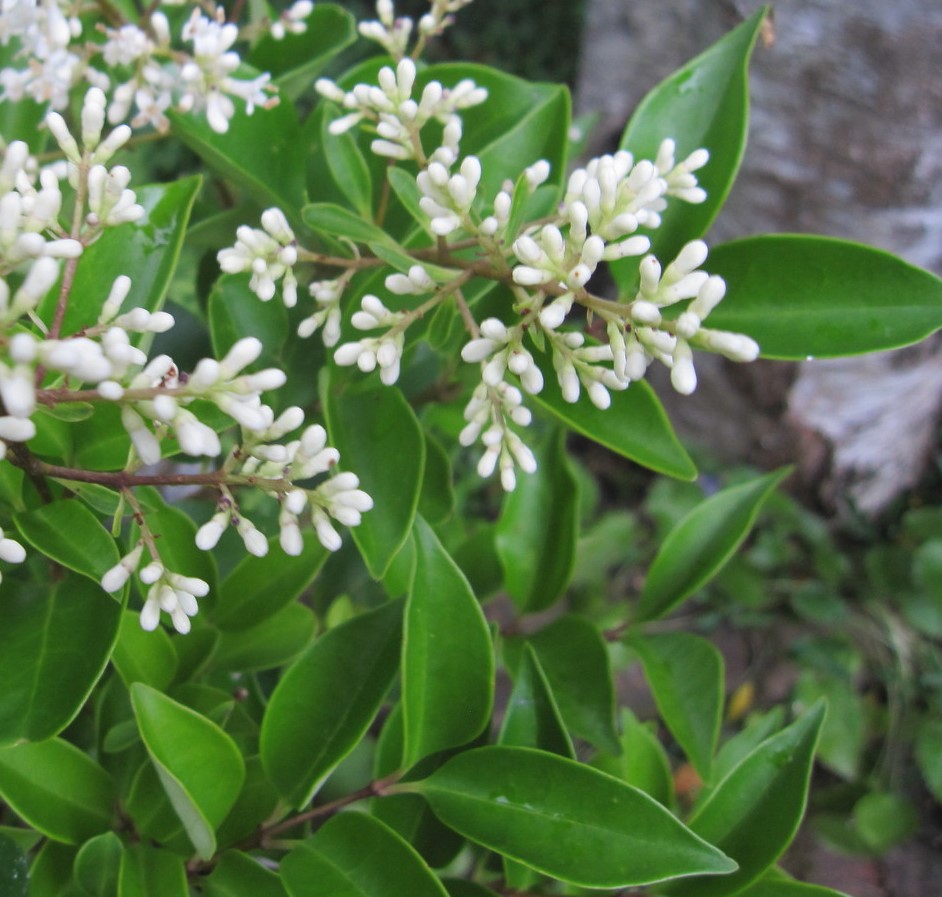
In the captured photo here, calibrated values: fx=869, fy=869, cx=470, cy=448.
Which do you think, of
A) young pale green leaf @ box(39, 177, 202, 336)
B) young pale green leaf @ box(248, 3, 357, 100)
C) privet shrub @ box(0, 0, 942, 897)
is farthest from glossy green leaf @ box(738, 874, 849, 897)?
young pale green leaf @ box(248, 3, 357, 100)

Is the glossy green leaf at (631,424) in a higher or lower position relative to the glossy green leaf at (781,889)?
higher

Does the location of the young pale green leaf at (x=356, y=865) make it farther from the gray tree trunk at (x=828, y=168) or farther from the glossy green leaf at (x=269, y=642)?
the gray tree trunk at (x=828, y=168)

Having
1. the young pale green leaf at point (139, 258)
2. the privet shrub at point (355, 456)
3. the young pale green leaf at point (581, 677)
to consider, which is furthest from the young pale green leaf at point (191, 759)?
the young pale green leaf at point (581, 677)

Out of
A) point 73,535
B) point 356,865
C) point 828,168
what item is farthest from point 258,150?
point 828,168

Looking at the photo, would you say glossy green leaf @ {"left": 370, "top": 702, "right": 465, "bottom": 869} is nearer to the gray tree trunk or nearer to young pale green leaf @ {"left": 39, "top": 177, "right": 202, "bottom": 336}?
young pale green leaf @ {"left": 39, "top": 177, "right": 202, "bottom": 336}

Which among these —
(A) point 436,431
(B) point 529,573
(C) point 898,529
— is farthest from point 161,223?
(C) point 898,529

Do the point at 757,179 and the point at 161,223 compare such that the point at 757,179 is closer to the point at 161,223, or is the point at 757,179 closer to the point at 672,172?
the point at 672,172
